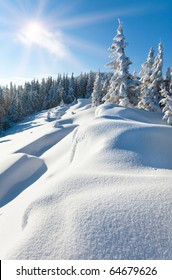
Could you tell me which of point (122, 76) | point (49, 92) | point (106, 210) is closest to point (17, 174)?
point (106, 210)

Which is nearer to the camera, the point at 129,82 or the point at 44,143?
the point at 44,143

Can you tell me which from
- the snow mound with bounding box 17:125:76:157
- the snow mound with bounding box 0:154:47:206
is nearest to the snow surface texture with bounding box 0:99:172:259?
the snow mound with bounding box 0:154:47:206

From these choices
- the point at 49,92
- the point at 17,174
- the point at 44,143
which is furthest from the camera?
the point at 49,92

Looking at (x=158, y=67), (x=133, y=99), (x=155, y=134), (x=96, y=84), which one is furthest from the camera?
(x=96, y=84)

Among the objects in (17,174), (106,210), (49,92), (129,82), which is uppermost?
(49,92)

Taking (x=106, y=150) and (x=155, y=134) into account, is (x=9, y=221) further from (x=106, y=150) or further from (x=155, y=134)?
(x=155, y=134)

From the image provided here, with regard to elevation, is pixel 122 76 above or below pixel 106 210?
above

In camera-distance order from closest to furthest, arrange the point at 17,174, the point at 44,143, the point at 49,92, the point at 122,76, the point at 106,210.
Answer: the point at 106,210 < the point at 17,174 < the point at 44,143 < the point at 122,76 < the point at 49,92

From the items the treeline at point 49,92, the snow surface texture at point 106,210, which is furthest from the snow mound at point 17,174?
the treeline at point 49,92

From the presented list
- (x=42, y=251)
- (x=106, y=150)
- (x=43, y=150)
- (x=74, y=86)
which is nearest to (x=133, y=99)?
(x=43, y=150)

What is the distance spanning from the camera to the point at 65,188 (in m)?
4.29

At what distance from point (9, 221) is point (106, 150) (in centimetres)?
339

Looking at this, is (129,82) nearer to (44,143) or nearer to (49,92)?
(44,143)

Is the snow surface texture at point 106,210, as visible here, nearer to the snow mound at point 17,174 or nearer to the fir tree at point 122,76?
the snow mound at point 17,174
